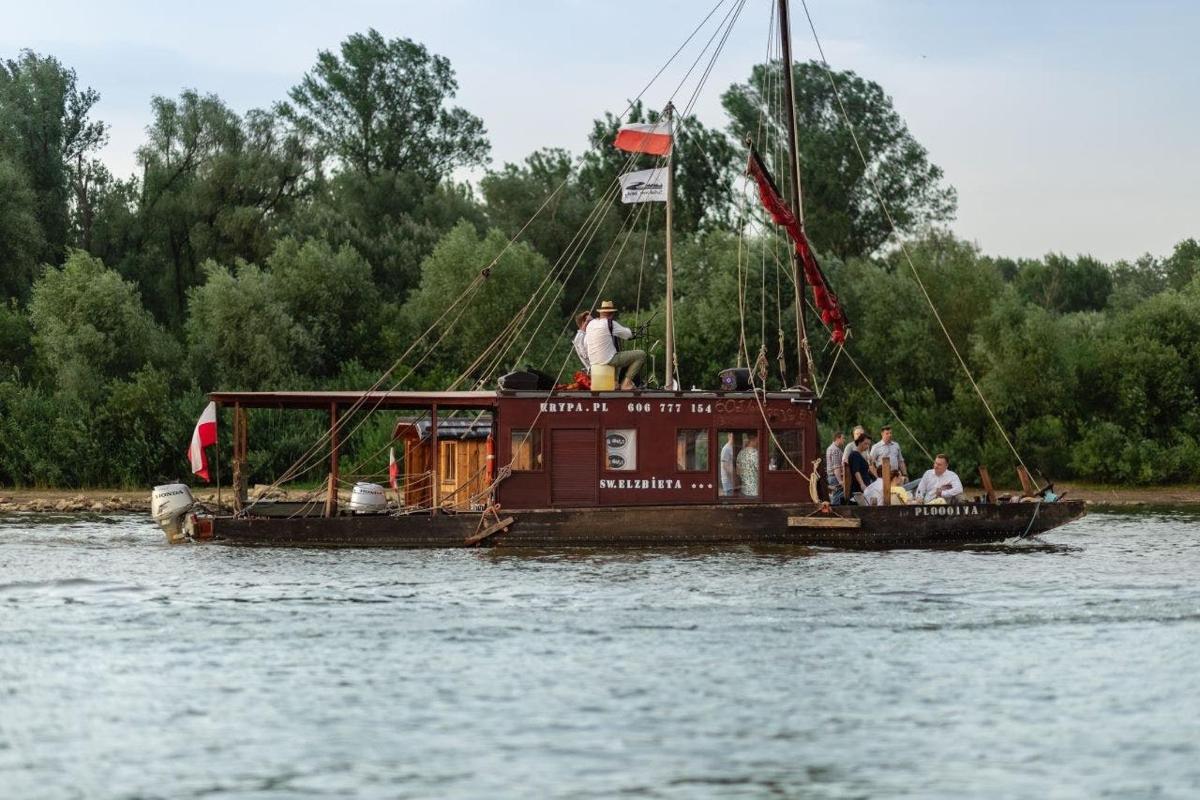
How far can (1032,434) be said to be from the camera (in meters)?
56.8

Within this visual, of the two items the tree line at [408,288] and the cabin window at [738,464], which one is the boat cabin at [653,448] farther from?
the tree line at [408,288]

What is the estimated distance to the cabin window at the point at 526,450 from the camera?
3142 cm

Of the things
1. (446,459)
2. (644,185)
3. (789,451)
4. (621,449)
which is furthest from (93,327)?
(789,451)

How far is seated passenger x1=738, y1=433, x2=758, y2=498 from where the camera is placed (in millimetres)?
31500

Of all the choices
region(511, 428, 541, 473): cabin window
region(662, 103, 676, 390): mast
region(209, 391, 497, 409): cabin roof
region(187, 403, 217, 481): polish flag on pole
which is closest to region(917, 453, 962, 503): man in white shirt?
region(662, 103, 676, 390): mast

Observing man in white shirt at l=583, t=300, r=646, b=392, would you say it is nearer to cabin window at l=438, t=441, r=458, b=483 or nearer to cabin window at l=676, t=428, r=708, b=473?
cabin window at l=676, t=428, r=708, b=473

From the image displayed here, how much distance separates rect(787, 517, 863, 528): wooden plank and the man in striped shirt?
787 mm

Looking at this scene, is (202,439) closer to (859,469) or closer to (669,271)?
(669,271)

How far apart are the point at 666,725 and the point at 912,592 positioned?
982 cm

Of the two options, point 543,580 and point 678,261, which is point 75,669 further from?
point 678,261

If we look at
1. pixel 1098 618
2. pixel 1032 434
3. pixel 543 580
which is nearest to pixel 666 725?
pixel 1098 618

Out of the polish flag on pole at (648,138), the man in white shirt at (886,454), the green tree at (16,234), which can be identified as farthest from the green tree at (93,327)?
the man in white shirt at (886,454)

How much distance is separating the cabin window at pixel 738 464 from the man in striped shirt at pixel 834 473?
148 cm

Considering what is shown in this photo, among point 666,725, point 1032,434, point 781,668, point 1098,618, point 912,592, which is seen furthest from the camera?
point 1032,434
